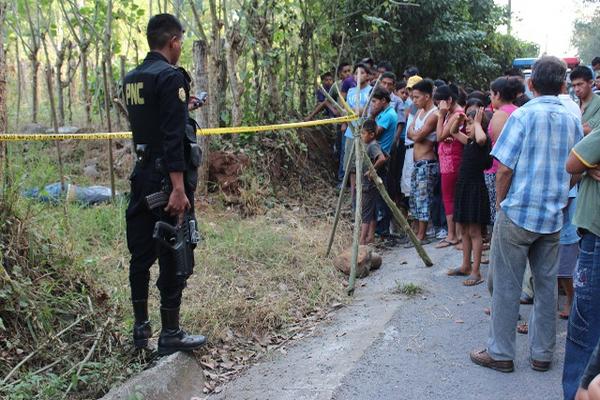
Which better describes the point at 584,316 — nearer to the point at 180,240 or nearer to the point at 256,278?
the point at 180,240

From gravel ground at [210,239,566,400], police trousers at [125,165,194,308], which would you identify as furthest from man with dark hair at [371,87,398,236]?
police trousers at [125,165,194,308]

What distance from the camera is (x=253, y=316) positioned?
4688mm

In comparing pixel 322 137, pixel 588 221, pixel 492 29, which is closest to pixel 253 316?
pixel 588 221

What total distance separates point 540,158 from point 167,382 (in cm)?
251

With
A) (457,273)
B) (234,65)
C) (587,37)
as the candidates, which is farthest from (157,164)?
(587,37)

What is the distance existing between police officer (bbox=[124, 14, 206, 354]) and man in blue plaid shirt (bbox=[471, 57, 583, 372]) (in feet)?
6.05

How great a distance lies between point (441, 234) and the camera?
7012 millimetres

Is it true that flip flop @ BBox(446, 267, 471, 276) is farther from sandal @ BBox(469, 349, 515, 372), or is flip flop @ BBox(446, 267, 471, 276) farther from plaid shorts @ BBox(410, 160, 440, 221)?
sandal @ BBox(469, 349, 515, 372)

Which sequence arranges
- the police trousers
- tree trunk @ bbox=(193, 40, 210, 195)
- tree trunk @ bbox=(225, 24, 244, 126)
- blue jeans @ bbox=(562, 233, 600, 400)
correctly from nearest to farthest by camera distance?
blue jeans @ bbox=(562, 233, 600, 400) < the police trousers < tree trunk @ bbox=(193, 40, 210, 195) < tree trunk @ bbox=(225, 24, 244, 126)

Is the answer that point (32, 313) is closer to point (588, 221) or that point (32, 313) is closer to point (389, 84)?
point (588, 221)

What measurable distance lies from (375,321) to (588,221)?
2.03 meters

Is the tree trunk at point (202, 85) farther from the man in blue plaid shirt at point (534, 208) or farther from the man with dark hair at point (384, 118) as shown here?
the man in blue plaid shirt at point (534, 208)

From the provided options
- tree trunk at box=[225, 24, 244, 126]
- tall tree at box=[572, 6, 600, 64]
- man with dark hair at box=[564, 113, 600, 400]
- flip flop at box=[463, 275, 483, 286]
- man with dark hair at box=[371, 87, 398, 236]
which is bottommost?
flip flop at box=[463, 275, 483, 286]

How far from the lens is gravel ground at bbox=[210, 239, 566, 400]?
3609 mm
